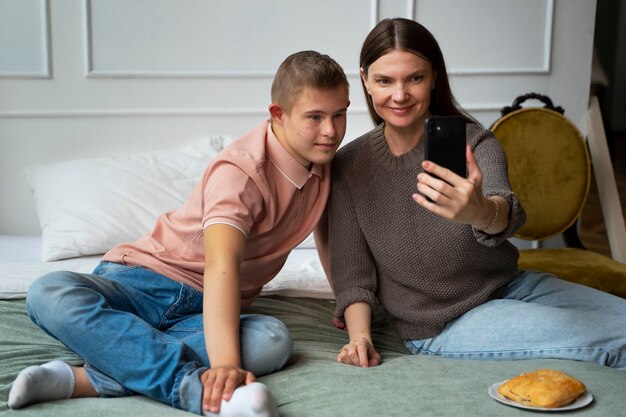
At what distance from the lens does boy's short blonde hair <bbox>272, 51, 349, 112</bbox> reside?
5.46 ft

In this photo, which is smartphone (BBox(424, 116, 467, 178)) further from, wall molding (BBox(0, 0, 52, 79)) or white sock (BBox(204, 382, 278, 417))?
wall molding (BBox(0, 0, 52, 79))

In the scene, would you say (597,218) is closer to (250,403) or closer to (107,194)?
(107,194)

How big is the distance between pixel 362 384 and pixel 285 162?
1.62 feet

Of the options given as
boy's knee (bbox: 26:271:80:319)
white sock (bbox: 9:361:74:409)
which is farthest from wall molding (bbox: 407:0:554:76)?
Answer: white sock (bbox: 9:361:74:409)

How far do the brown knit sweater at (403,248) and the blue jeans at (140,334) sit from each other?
0.31 meters

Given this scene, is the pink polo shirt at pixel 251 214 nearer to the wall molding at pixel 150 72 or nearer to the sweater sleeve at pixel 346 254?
the sweater sleeve at pixel 346 254

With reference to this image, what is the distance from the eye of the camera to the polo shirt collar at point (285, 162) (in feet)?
5.74

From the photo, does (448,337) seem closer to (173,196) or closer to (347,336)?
(347,336)

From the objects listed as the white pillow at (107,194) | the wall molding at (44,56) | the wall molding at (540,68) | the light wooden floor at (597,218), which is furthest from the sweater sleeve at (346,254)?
the light wooden floor at (597,218)

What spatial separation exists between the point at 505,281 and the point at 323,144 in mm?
519

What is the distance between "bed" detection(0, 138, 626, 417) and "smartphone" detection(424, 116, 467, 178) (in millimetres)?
397

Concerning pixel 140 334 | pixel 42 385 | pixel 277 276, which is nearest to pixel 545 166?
pixel 277 276

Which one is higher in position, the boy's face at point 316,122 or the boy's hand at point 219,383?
the boy's face at point 316,122

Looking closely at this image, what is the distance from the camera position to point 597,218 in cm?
459
